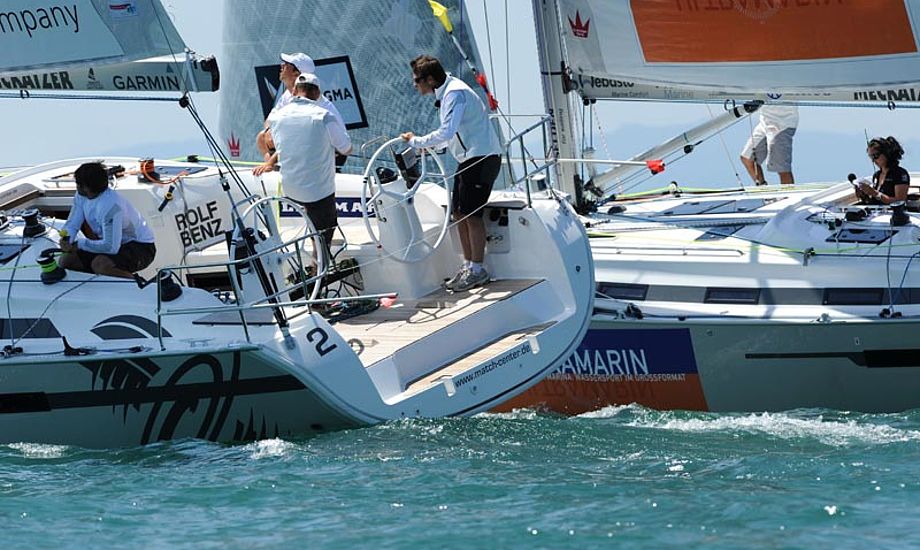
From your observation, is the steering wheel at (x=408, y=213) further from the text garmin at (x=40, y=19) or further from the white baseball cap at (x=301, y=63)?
the text garmin at (x=40, y=19)

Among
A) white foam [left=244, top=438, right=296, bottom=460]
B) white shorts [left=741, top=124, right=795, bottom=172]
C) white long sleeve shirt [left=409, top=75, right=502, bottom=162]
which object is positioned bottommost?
white foam [left=244, top=438, right=296, bottom=460]

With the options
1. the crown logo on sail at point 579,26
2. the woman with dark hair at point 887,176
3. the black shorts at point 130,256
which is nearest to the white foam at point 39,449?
the black shorts at point 130,256

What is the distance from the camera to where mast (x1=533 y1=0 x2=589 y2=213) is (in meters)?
13.0

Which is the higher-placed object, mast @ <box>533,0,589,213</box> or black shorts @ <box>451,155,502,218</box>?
mast @ <box>533,0,589,213</box>

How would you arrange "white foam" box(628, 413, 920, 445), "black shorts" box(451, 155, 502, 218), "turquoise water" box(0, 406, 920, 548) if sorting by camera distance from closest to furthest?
"turquoise water" box(0, 406, 920, 548), "white foam" box(628, 413, 920, 445), "black shorts" box(451, 155, 502, 218)

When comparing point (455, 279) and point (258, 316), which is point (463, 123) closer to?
point (455, 279)

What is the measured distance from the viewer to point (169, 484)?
316 inches

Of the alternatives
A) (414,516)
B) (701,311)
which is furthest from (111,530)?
(701,311)

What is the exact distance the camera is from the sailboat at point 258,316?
865 centimetres

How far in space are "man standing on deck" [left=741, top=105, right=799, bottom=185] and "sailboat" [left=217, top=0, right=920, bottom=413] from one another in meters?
0.95

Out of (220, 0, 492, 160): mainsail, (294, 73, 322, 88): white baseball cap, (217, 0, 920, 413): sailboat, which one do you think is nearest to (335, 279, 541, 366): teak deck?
(217, 0, 920, 413): sailboat

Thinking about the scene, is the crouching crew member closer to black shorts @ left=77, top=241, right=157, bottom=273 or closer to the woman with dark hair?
black shorts @ left=77, top=241, right=157, bottom=273

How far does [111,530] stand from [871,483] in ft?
10.4

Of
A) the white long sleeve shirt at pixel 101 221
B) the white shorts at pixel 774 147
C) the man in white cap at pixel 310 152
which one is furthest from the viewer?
the white shorts at pixel 774 147
